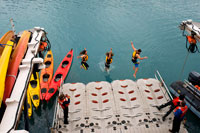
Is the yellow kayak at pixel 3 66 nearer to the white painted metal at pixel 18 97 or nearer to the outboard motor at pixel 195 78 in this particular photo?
the white painted metal at pixel 18 97

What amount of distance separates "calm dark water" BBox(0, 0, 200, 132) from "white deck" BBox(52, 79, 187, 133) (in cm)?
222

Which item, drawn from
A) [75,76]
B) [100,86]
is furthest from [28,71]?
[75,76]

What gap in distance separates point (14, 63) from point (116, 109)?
540 centimetres

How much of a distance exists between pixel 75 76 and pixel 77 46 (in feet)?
14.4

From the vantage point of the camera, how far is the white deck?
7793 mm

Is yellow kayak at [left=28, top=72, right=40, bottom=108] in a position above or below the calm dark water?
below

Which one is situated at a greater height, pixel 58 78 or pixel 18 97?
pixel 18 97

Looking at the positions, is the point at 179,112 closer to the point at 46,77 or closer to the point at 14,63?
the point at 14,63

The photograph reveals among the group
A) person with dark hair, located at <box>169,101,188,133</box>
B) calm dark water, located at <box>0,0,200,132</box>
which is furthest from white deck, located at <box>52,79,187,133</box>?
calm dark water, located at <box>0,0,200,132</box>

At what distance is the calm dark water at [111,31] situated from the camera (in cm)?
1328

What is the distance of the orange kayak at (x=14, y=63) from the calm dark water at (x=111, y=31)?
5.03 metres

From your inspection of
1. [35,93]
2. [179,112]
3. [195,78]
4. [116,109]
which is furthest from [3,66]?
[195,78]

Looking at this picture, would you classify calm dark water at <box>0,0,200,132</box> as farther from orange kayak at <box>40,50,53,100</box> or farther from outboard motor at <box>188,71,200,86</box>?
outboard motor at <box>188,71,200,86</box>

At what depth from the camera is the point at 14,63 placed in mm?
5250
